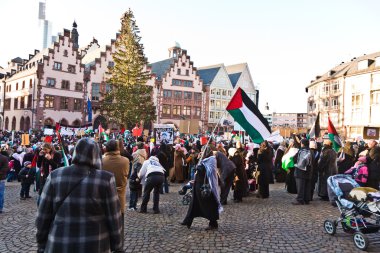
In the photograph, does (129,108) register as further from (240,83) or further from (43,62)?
(240,83)

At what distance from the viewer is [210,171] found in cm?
731

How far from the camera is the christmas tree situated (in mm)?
40438

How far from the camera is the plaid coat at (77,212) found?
10.2 ft

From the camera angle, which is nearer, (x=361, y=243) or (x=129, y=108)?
(x=361, y=243)

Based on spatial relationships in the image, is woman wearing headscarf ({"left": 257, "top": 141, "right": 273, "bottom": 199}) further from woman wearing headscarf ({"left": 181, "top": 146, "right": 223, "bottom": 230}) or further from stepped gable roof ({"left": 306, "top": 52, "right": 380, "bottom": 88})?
stepped gable roof ({"left": 306, "top": 52, "right": 380, "bottom": 88})

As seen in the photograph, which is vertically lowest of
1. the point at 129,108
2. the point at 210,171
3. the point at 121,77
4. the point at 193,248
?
Result: the point at 193,248

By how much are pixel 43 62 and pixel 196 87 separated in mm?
24567

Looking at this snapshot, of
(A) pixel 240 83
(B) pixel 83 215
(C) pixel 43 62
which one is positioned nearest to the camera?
(B) pixel 83 215

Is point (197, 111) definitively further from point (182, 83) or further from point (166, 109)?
point (166, 109)

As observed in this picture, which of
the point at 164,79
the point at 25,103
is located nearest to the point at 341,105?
the point at 164,79

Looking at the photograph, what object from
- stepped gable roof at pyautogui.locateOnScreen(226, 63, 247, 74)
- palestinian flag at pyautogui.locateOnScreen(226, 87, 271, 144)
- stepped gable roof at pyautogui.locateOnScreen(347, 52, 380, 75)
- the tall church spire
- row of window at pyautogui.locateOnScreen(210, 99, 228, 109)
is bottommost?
palestinian flag at pyautogui.locateOnScreen(226, 87, 271, 144)

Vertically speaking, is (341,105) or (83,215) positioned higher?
(341,105)

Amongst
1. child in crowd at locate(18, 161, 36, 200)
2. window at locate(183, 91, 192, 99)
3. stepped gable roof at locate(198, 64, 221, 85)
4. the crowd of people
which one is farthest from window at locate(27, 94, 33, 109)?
child in crowd at locate(18, 161, 36, 200)

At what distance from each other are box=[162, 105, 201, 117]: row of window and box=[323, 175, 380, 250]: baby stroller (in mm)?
47963
